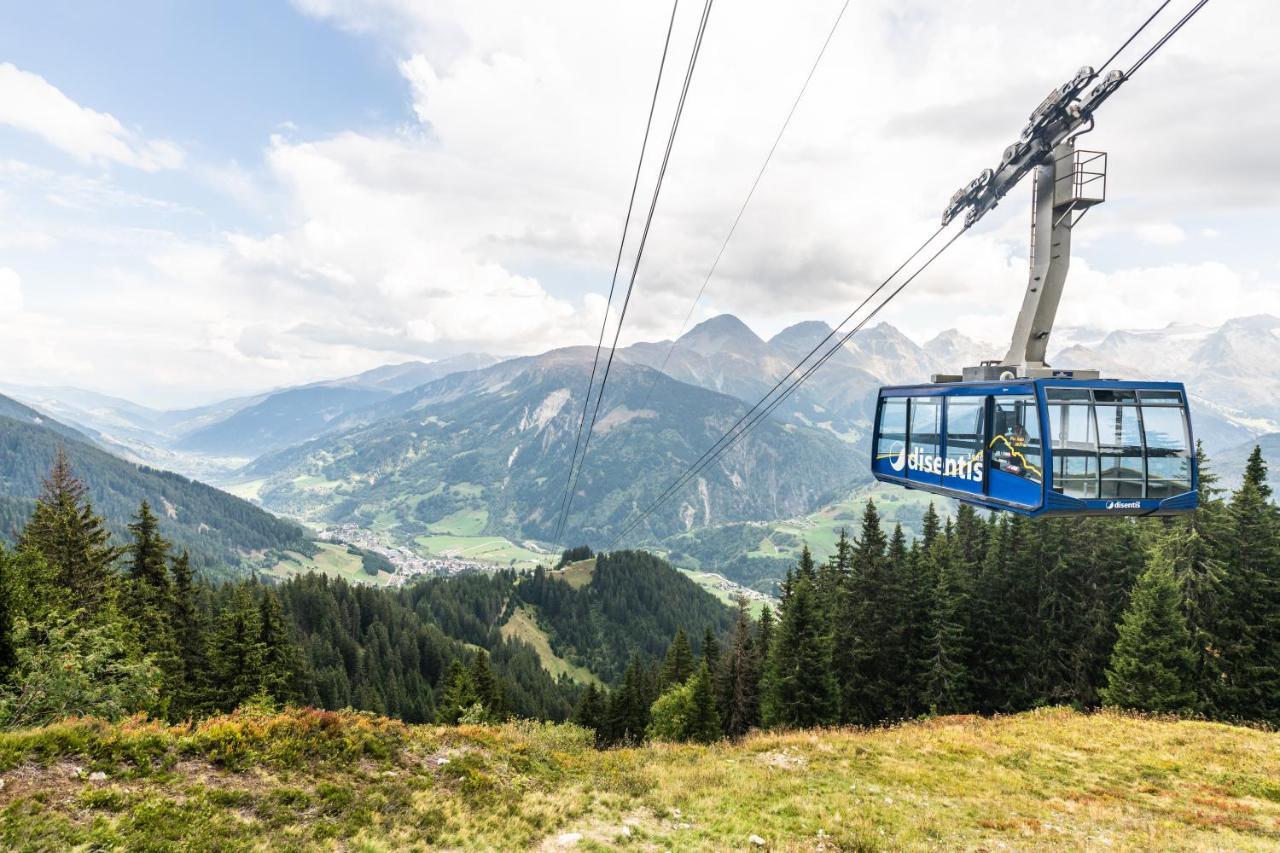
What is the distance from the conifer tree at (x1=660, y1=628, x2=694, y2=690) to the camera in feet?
190

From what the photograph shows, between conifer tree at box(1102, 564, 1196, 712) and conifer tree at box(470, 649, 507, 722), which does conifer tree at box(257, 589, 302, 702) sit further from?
conifer tree at box(1102, 564, 1196, 712)

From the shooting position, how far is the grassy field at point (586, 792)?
36.1 feet

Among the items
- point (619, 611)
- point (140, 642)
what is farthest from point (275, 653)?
point (619, 611)

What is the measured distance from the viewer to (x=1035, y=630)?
137 ft

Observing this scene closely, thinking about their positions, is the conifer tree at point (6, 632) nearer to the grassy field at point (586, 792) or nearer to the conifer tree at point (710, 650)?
the grassy field at point (586, 792)

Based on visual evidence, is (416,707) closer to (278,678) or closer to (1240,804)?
(278,678)

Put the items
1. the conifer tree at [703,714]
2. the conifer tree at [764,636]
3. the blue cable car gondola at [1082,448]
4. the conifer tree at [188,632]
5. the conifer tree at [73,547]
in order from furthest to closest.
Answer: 1. the conifer tree at [764,636]
2. the conifer tree at [703,714]
3. the conifer tree at [188,632]
4. the conifer tree at [73,547]
5. the blue cable car gondola at [1082,448]

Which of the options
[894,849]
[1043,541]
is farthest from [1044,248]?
[1043,541]

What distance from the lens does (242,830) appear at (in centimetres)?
1093

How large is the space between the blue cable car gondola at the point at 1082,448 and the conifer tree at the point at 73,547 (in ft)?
143

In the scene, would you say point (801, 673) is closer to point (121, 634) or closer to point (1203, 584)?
point (1203, 584)

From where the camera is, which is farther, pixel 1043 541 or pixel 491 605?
pixel 491 605

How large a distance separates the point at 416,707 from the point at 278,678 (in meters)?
65.5

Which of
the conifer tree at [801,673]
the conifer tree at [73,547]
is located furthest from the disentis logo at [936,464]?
the conifer tree at [73,547]
